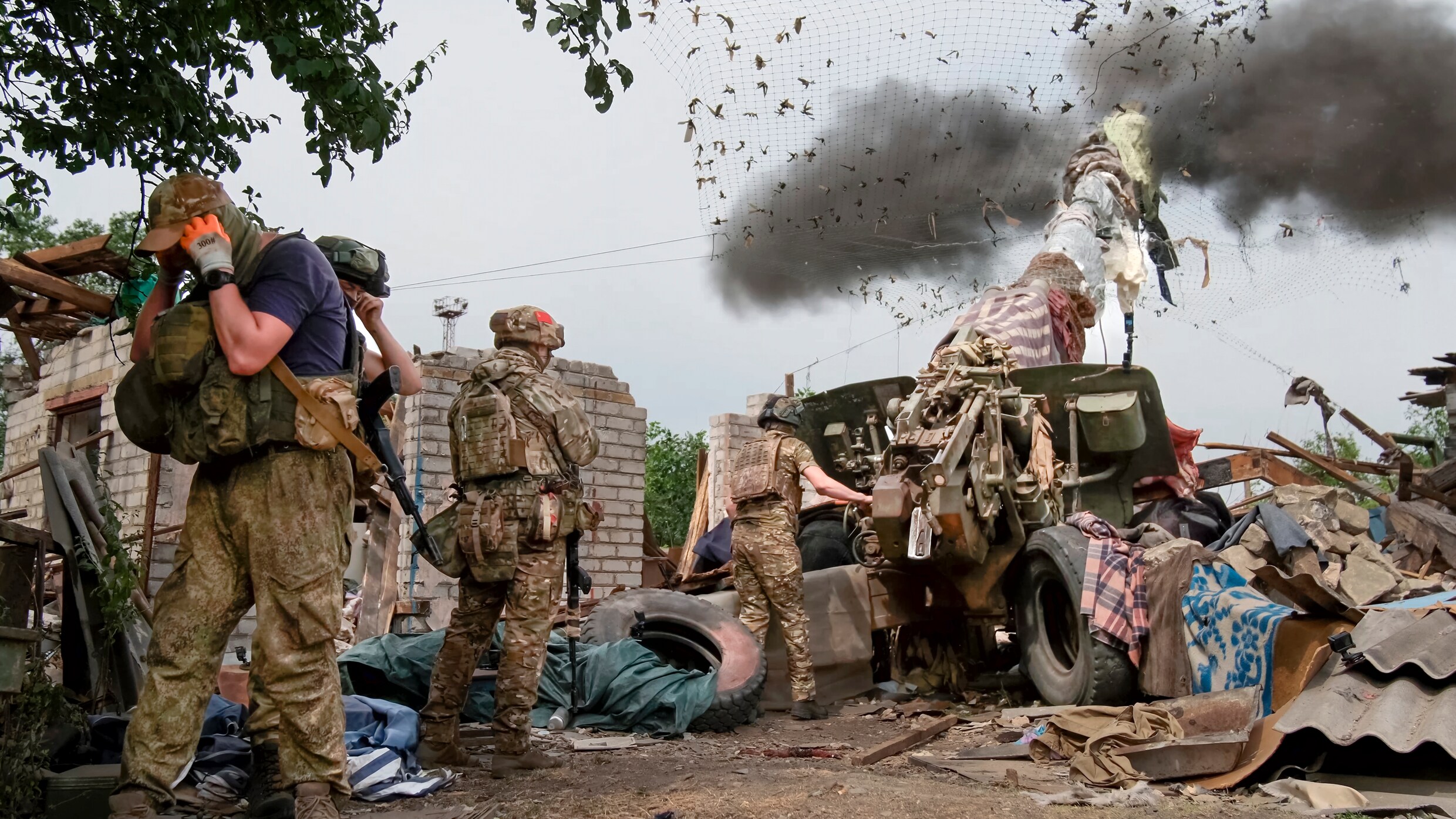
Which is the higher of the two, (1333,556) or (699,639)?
(1333,556)

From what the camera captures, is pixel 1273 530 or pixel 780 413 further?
pixel 780 413

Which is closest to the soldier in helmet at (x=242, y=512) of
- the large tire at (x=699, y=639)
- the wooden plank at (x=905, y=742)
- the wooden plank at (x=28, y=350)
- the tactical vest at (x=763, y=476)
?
the wooden plank at (x=28, y=350)

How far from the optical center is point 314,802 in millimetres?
3396

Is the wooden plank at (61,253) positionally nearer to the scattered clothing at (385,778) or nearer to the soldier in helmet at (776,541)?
the scattered clothing at (385,778)

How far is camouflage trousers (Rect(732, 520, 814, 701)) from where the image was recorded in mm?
7270

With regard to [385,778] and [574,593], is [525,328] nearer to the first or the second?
[574,593]

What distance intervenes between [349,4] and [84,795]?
3047 millimetres

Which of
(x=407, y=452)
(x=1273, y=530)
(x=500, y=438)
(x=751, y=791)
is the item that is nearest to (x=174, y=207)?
(x=500, y=438)

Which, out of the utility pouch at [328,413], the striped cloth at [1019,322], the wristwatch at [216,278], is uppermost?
the striped cloth at [1019,322]

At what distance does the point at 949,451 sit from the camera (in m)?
7.19

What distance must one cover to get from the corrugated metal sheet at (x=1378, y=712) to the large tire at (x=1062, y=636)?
1698 mm

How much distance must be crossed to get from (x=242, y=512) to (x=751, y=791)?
2011mm

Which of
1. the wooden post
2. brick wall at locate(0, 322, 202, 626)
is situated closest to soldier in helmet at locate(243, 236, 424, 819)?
the wooden post

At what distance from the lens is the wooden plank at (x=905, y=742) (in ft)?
18.0
